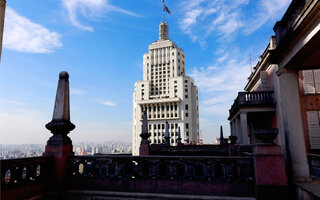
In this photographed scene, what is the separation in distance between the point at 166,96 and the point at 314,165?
250 ft

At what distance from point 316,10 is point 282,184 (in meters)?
4.37

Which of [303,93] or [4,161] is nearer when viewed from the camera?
[4,161]

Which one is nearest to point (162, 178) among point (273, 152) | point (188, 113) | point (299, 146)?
point (273, 152)

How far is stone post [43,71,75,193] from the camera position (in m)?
5.92

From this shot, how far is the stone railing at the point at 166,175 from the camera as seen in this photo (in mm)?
5266

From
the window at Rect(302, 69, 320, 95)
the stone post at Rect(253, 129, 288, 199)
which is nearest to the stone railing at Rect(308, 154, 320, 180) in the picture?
the stone post at Rect(253, 129, 288, 199)

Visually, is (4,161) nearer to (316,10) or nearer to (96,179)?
(96,179)

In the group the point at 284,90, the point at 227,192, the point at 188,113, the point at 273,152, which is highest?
the point at 188,113

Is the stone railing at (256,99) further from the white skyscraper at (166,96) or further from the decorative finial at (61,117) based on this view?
the white skyscraper at (166,96)

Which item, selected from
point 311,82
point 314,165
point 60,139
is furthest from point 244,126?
point 60,139

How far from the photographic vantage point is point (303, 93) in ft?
44.9

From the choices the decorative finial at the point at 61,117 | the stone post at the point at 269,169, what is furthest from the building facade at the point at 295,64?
the decorative finial at the point at 61,117

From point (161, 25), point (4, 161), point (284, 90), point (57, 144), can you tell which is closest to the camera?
point (4, 161)

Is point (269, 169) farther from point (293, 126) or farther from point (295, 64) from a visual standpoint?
point (295, 64)
